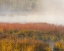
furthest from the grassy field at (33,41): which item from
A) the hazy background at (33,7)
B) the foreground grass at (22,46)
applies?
the hazy background at (33,7)

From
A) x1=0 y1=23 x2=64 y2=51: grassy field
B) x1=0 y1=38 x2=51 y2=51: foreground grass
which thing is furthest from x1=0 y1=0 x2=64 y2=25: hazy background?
x1=0 y1=38 x2=51 y2=51: foreground grass

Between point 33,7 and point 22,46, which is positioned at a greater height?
point 33,7

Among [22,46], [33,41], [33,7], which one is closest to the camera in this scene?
[22,46]

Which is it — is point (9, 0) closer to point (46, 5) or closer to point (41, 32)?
point (46, 5)

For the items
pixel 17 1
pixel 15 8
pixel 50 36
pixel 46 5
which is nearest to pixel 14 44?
pixel 50 36

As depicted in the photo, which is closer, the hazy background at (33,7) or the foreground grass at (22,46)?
the foreground grass at (22,46)

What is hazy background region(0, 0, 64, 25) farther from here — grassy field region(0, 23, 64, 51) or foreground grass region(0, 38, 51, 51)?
foreground grass region(0, 38, 51, 51)

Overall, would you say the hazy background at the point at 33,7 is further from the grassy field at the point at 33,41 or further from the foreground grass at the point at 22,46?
the foreground grass at the point at 22,46

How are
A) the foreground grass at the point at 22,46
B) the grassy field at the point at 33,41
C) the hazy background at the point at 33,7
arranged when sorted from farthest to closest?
the hazy background at the point at 33,7 < the grassy field at the point at 33,41 < the foreground grass at the point at 22,46

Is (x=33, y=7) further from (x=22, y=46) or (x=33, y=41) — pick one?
(x=22, y=46)

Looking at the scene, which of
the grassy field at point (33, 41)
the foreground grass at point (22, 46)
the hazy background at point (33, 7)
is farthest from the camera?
the hazy background at point (33, 7)

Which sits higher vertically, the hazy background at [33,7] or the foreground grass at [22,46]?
the hazy background at [33,7]

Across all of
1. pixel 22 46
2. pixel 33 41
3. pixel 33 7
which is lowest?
pixel 22 46

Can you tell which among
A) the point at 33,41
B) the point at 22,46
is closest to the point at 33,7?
the point at 33,41
